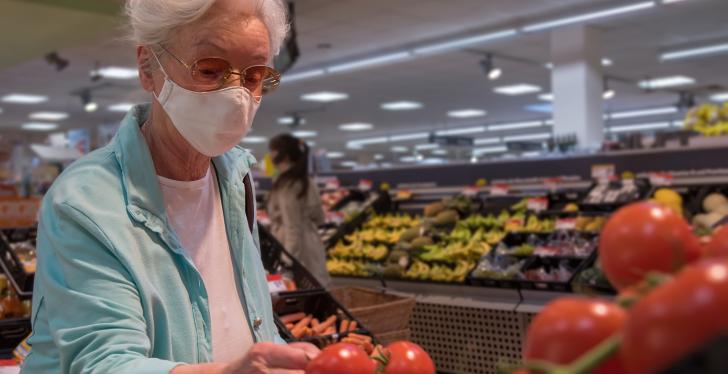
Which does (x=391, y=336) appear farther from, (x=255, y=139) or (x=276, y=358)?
(x=255, y=139)

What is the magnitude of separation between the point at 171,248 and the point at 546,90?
15.3 meters

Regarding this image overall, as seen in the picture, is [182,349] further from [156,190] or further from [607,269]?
[607,269]

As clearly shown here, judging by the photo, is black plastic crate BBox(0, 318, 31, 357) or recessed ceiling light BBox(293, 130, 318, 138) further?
recessed ceiling light BBox(293, 130, 318, 138)

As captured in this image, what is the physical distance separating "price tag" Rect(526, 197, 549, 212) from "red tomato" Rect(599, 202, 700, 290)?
439 centimetres

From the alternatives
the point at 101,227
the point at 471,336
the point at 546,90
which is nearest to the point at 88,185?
the point at 101,227

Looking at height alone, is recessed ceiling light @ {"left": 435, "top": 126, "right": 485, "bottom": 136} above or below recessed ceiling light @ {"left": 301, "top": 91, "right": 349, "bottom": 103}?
below

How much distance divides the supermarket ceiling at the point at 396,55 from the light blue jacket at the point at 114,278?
2.14ft

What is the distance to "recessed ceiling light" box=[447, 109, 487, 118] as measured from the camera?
19.2 m

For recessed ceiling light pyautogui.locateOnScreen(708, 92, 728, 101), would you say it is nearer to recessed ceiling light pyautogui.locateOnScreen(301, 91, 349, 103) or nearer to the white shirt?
recessed ceiling light pyautogui.locateOnScreen(301, 91, 349, 103)

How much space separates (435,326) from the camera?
426 cm

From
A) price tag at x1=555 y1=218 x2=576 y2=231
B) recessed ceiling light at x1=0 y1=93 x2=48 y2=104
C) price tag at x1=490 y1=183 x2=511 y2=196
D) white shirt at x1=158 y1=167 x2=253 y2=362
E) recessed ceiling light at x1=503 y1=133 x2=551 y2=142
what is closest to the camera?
white shirt at x1=158 y1=167 x2=253 y2=362

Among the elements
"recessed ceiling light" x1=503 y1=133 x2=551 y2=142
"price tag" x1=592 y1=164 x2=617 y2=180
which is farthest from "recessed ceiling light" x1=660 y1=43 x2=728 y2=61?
"recessed ceiling light" x1=503 y1=133 x2=551 y2=142

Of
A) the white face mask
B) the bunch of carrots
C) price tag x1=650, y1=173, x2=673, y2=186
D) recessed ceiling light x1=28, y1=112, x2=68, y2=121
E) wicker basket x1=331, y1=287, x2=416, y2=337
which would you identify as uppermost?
recessed ceiling light x1=28, y1=112, x2=68, y2=121

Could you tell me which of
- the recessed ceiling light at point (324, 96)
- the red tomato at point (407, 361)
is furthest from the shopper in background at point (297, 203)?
the recessed ceiling light at point (324, 96)
